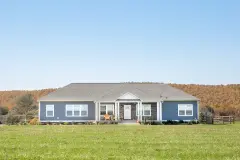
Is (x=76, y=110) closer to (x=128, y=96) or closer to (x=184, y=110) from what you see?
(x=128, y=96)

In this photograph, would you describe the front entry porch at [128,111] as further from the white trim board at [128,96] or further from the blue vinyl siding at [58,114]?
the blue vinyl siding at [58,114]

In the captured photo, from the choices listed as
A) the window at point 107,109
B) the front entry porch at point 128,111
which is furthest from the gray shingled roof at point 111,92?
the window at point 107,109

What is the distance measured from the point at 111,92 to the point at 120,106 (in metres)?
1.95

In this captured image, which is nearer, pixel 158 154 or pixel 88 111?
pixel 158 154

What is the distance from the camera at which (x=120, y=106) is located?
54.7 meters

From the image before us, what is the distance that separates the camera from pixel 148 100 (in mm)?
52031

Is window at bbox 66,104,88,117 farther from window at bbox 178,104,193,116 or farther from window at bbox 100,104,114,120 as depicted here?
window at bbox 178,104,193,116

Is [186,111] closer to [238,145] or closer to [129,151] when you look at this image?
[238,145]

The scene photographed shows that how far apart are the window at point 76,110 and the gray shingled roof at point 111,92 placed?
0.79m

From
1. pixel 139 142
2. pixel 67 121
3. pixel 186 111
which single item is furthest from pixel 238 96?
pixel 139 142

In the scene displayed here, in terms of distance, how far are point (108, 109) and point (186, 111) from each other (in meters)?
8.66

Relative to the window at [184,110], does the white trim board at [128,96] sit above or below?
above

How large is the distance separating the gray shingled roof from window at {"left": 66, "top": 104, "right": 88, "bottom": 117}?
794 millimetres

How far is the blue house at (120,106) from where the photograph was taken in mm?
52156
